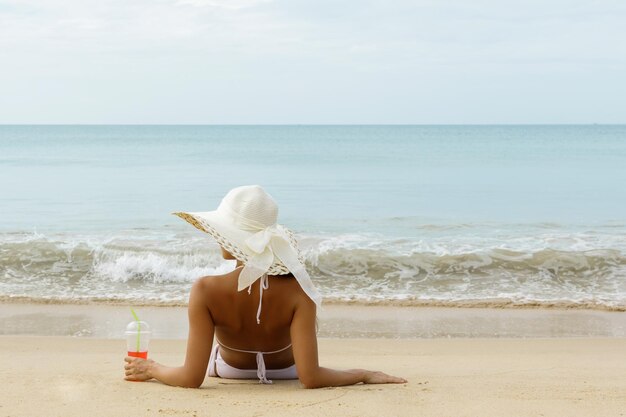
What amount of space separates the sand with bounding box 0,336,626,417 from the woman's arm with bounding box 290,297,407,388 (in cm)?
7

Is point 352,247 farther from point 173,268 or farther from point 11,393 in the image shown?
point 11,393

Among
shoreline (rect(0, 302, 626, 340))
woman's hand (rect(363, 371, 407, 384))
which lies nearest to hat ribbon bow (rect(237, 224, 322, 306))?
woman's hand (rect(363, 371, 407, 384))

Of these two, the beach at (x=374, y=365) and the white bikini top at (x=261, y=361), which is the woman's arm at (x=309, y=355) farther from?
the white bikini top at (x=261, y=361)

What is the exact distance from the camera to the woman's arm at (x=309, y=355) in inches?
154

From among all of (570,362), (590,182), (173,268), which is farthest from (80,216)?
(590,182)

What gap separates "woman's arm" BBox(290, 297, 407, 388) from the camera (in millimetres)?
3916

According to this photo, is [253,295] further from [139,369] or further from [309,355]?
[139,369]

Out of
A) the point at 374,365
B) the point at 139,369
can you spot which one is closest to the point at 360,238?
the point at 374,365

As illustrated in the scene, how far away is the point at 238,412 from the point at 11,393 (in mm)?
1287

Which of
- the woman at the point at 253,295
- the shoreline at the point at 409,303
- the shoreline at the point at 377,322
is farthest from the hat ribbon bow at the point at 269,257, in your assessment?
the shoreline at the point at 409,303

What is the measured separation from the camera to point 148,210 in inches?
704

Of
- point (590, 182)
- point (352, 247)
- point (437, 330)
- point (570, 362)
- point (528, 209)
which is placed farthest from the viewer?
point (590, 182)

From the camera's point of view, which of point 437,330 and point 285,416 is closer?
point 285,416

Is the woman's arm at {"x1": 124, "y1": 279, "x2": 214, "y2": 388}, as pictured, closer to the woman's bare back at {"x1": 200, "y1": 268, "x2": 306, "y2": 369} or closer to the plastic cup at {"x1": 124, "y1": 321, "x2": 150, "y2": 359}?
the woman's bare back at {"x1": 200, "y1": 268, "x2": 306, "y2": 369}
